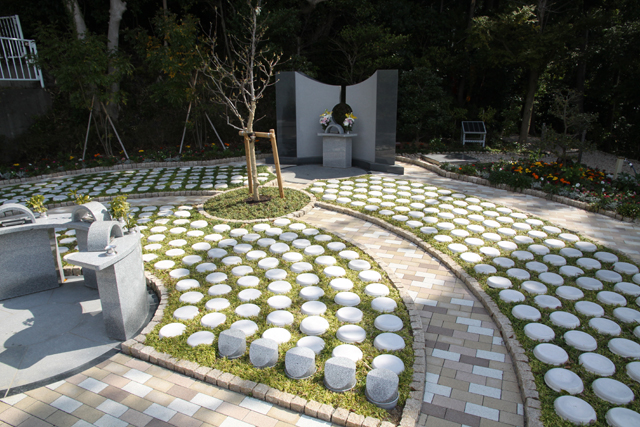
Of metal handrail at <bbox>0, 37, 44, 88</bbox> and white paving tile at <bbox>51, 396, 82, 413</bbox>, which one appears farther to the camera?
metal handrail at <bbox>0, 37, 44, 88</bbox>

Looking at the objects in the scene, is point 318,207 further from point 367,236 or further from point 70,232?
point 70,232

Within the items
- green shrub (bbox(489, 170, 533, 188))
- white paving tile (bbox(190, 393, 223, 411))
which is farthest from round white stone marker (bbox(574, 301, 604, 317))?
green shrub (bbox(489, 170, 533, 188))

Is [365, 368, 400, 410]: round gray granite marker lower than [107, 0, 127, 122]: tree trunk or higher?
lower

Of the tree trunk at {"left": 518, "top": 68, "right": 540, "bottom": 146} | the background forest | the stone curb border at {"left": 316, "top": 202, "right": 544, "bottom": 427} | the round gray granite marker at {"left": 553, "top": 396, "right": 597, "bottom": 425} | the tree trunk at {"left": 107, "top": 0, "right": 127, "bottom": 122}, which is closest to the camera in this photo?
the round gray granite marker at {"left": 553, "top": 396, "right": 597, "bottom": 425}

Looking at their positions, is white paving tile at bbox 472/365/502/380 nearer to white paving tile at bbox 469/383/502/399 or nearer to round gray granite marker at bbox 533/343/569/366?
white paving tile at bbox 469/383/502/399

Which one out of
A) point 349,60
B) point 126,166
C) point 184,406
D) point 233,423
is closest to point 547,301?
point 233,423

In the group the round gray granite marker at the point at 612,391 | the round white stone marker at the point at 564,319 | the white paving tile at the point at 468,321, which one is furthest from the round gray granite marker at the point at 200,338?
the round white stone marker at the point at 564,319

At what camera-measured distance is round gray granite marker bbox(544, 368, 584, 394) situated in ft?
9.25

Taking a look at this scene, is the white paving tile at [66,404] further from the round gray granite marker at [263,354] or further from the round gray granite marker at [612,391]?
the round gray granite marker at [612,391]

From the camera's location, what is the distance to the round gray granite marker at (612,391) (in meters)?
2.71

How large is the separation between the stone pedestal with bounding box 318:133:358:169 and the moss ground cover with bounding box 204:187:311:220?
277 cm

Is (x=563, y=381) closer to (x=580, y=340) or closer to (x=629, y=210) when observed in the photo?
(x=580, y=340)

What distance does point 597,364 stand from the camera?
10.0ft

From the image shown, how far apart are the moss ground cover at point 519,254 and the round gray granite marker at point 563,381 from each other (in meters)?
0.03
